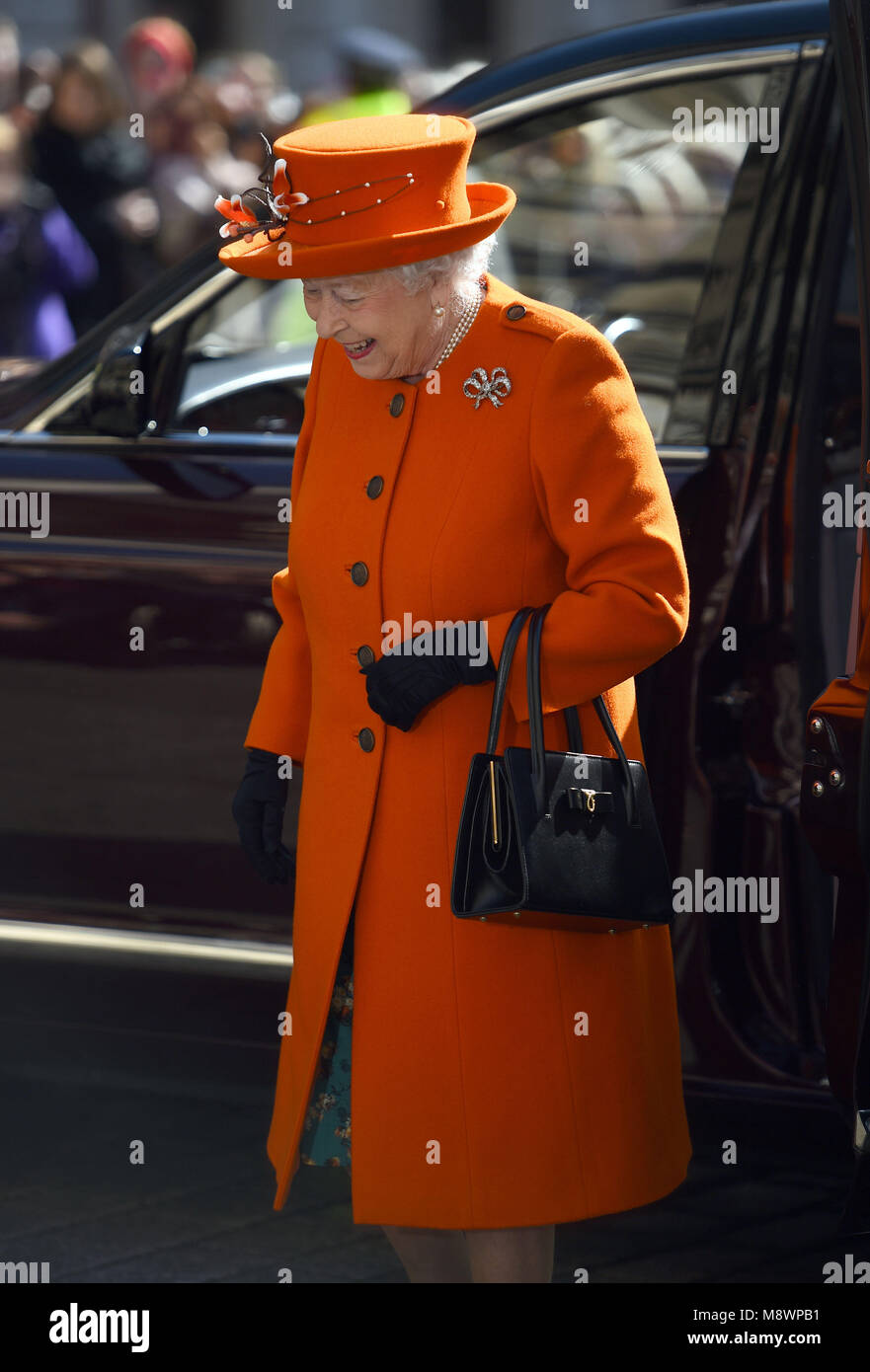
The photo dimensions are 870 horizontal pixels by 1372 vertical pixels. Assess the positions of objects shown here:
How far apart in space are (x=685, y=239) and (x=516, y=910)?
2172 mm

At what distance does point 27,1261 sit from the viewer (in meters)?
3.26

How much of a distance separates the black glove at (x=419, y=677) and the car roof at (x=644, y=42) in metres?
1.17

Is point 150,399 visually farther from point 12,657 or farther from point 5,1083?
point 5,1083

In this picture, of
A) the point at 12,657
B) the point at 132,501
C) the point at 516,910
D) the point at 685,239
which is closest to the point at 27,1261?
the point at 12,657

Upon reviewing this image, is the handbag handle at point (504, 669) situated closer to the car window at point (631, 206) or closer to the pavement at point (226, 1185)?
the car window at point (631, 206)

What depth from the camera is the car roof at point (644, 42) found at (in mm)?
3045

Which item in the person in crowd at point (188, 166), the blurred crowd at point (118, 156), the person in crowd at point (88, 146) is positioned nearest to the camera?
the blurred crowd at point (118, 156)

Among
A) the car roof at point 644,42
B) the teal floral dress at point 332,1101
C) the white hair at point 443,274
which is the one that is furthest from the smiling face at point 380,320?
the car roof at point 644,42

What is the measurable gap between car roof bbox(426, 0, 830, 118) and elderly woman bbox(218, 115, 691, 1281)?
2.55ft

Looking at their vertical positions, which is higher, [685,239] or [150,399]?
[685,239]

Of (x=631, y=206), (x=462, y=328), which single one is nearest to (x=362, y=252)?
(x=462, y=328)

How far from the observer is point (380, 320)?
232cm

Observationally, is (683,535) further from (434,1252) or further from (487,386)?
(434,1252)

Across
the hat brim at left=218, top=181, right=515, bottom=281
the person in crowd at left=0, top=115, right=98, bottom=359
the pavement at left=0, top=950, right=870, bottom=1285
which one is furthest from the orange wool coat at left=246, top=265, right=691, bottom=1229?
the person in crowd at left=0, top=115, right=98, bottom=359
